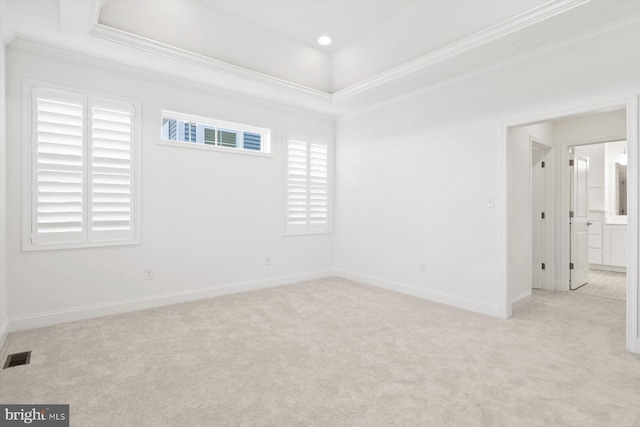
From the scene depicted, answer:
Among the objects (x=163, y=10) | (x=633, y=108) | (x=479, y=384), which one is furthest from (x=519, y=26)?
(x=163, y=10)

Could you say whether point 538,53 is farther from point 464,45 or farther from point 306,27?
point 306,27

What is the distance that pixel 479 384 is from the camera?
226 centimetres

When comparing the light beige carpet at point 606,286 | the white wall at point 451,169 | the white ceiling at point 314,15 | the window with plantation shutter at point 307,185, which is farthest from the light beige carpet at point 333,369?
the white ceiling at point 314,15

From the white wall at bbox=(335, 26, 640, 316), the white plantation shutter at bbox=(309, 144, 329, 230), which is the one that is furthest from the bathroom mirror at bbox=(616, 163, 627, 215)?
the white plantation shutter at bbox=(309, 144, 329, 230)

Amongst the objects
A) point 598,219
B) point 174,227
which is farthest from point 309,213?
point 598,219

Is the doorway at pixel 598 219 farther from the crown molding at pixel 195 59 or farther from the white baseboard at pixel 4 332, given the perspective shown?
the white baseboard at pixel 4 332

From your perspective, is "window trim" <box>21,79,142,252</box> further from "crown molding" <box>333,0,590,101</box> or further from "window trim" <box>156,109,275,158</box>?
"crown molding" <box>333,0,590,101</box>

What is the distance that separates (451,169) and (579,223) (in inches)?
101

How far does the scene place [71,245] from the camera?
11.2 ft

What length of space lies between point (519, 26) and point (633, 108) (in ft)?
3.82

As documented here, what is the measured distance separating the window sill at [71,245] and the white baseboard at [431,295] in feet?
10.5

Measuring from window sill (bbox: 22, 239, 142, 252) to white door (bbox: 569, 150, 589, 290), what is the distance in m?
5.93

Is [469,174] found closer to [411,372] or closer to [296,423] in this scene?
[411,372]

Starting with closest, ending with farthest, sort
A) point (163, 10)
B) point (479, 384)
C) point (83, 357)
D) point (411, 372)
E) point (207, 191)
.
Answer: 1. point (479, 384)
2. point (411, 372)
3. point (83, 357)
4. point (163, 10)
5. point (207, 191)
